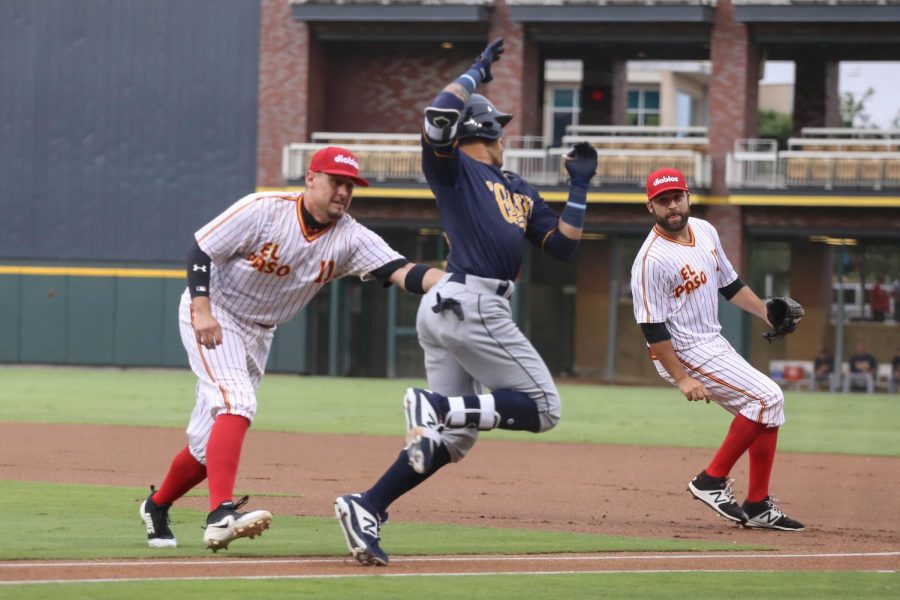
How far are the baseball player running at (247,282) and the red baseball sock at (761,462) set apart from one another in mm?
2908

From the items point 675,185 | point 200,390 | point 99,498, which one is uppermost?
point 675,185

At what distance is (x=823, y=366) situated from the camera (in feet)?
104

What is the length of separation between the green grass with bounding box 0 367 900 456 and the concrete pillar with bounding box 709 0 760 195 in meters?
5.42

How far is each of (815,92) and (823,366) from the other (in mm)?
6845

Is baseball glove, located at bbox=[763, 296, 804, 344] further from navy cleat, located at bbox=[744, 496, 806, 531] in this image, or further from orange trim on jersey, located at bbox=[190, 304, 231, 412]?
orange trim on jersey, located at bbox=[190, 304, 231, 412]

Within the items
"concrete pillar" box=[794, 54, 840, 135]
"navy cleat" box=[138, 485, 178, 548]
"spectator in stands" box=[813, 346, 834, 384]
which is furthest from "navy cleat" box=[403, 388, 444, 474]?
"concrete pillar" box=[794, 54, 840, 135]

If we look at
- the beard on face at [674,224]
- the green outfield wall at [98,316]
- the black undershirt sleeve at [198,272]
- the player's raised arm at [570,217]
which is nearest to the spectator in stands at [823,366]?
the green outfield wall at [98,316]

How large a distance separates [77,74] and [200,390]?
93.6ft

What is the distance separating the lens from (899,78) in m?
34.1

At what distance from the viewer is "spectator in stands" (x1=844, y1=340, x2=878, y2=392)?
31.4 metres

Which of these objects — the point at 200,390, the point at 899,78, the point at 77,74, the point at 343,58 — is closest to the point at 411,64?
the point at 343,58

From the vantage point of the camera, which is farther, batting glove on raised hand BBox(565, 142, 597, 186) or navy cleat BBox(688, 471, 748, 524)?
navy cleat BBox(688, 471, 748, 524)

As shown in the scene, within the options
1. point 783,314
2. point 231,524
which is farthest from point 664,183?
point 231,524

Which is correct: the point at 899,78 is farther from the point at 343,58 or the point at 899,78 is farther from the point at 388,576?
the point at 388,576
